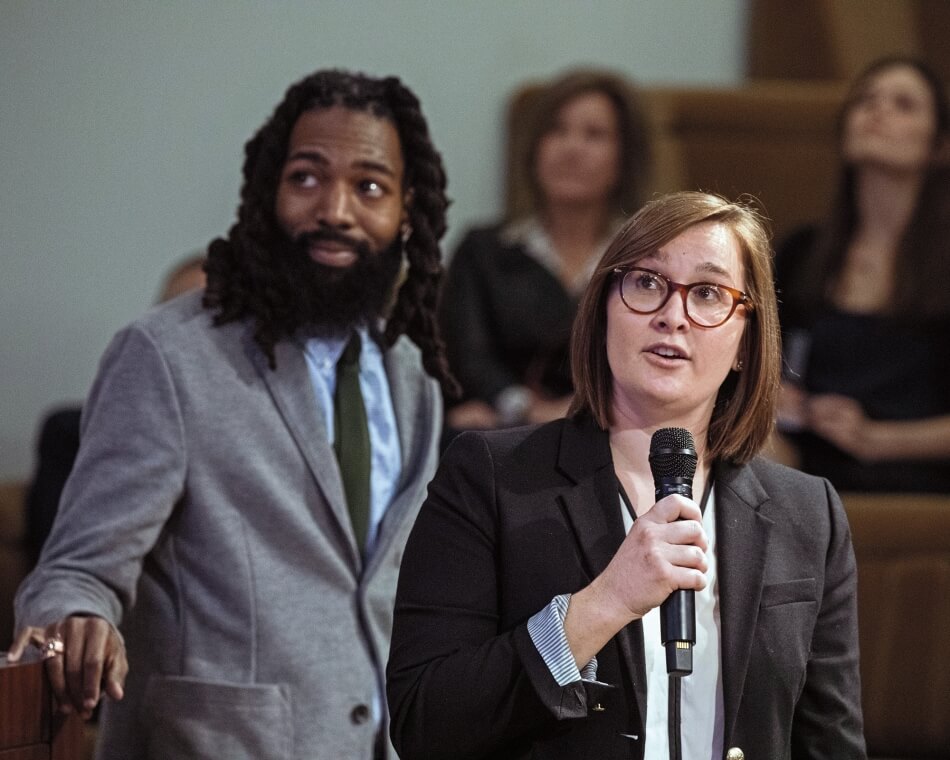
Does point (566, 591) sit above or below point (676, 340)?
below

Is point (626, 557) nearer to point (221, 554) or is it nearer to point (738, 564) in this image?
point (738, 564)

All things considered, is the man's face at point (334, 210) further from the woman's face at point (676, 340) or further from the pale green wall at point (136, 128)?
the pale green wall at point (136, 128)

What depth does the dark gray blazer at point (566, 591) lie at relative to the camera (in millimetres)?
1617

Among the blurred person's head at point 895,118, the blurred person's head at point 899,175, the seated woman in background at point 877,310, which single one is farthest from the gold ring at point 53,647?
the blurred person's head at point 895,118

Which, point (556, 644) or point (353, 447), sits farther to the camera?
point (353, 447)

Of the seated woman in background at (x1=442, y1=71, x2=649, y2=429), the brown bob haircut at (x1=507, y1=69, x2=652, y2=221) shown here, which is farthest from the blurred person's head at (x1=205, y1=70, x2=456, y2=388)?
the brown bob haircut at (x1=507, y1=69, x2=652, y2=221)

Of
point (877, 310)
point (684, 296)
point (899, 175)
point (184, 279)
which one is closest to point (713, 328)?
point (684, 296)

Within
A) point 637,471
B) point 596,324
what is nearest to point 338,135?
point 596,324

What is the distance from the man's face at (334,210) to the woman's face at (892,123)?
1988 mm

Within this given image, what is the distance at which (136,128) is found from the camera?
170 inches

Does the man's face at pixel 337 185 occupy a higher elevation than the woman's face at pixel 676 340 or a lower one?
higher

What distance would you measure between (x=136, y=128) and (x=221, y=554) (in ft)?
8.27

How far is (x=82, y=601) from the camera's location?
1925 millimetres

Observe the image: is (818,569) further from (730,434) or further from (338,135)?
(338,135)
